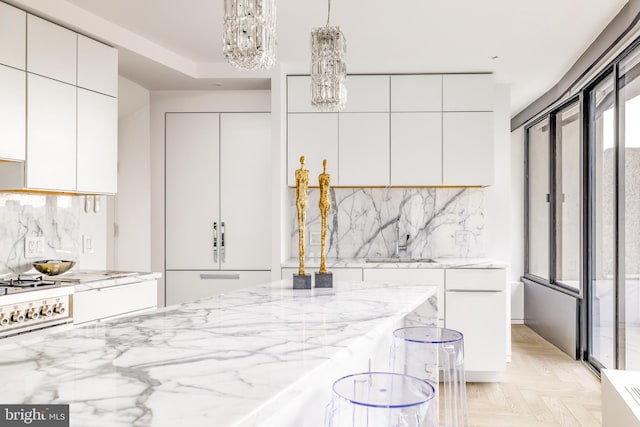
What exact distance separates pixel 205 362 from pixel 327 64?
4.32 ft

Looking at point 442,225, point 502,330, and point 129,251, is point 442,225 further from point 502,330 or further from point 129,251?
point 129,251

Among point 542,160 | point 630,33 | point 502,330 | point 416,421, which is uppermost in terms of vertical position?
point 630,33

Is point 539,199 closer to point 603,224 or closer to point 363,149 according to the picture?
point 603,224

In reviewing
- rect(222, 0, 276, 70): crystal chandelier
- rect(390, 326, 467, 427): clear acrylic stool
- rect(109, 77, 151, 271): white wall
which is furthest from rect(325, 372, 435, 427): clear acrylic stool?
rect(109, 77, 151, 271): white wall

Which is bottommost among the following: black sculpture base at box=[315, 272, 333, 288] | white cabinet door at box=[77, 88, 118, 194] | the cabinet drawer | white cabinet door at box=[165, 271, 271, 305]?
white cabinet door at box=[165, 271, 271, 305]

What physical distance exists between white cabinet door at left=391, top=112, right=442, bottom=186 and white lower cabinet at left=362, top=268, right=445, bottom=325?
0.77 m

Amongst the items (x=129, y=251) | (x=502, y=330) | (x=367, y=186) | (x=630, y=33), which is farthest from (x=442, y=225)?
(x=129, y=251)

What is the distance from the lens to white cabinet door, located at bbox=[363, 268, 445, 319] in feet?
13.4

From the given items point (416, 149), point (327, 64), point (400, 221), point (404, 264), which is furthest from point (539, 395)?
point (327, 64)

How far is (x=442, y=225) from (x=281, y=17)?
2333 mm

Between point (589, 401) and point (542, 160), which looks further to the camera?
point (542, 160)

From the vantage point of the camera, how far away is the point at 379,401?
151 cm

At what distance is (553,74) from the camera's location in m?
4.62

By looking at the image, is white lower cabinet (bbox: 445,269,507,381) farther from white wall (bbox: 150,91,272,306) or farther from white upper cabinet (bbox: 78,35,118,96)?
white upper cabinet (bbox: 78,35,118,96)
